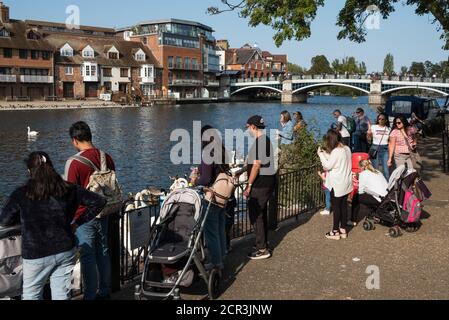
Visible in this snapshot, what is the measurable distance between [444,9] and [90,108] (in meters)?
61.4

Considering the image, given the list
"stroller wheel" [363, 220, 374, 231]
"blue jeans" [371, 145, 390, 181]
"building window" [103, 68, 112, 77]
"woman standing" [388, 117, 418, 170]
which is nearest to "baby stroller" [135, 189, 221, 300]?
"stroller wheel" [363, 220, 374, 231]

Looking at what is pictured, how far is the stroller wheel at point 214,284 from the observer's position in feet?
18.9

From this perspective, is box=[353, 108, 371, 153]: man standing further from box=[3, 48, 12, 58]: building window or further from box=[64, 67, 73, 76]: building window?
box=[64, 67, 73, 76]: building window

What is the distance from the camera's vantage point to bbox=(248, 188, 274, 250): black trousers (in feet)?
23.2

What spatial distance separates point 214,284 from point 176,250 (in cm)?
76

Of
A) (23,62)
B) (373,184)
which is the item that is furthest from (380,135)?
(23,62)

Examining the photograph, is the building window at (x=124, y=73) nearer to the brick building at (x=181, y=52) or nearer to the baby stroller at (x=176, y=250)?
the brick building at (x=181, y=52)

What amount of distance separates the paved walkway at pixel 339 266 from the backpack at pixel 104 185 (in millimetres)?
1191

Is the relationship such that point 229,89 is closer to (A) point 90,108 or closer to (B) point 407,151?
(A) point 90,108

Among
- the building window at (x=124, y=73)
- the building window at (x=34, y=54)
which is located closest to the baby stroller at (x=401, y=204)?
the building window at (x=34, y=54)

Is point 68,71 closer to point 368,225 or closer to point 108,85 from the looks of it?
point 108,85

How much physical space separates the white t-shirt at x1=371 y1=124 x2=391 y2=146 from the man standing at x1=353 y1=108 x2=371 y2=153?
240 centimetres

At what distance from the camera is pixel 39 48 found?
72.4 m
